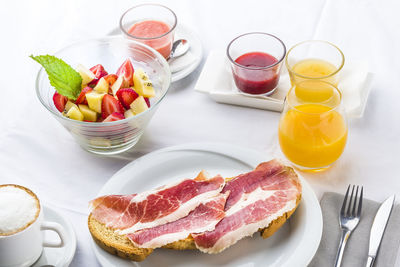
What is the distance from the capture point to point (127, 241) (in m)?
1.37

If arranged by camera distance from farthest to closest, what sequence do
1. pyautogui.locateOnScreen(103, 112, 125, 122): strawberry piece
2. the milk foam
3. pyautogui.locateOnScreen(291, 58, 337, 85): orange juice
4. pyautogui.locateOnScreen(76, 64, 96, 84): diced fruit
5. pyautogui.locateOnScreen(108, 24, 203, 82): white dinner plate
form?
pyautogui.locateOnScreen(108, 24, 203, 82): white dinner plate, pyautogui.locateOnScreen(291, 58, 337, 85): orange juice, pyautogui.locateOnScreen(76, 64, 96, 84): diced fruit, pyautogui.locateOnScreen(103, 112, 125, 122): strawberry piece, the milk foam

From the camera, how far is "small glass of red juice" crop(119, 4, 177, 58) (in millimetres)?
1979

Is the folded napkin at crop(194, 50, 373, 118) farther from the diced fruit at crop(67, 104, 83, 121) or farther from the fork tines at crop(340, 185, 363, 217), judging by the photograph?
the diced fruit at crop(67, 104, 83, 121)

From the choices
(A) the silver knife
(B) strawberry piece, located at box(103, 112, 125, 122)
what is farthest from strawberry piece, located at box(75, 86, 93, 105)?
(A) the silver knife

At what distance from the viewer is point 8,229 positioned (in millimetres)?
1240

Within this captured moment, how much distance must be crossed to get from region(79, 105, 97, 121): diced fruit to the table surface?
5.9 inches

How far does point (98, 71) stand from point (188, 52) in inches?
16.7

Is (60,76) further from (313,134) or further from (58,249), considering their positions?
(313,134)

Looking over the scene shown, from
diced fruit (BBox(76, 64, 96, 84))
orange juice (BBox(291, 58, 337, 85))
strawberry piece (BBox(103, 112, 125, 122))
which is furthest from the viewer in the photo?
orange juice (BBox(291, 58, 337, 85))

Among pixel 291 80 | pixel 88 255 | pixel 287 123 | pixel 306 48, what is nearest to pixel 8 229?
pixel 88 255

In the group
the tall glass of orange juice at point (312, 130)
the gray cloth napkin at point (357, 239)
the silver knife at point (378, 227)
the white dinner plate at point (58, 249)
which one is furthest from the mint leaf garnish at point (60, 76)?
the silver knife at point (378, 227)

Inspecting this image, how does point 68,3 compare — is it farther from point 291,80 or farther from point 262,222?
point 262,222

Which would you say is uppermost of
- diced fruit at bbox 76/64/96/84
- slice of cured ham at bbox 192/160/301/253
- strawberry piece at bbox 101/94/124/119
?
diced fruit at bbox 76/64/96/84

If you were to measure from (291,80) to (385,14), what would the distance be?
632 millimetres
